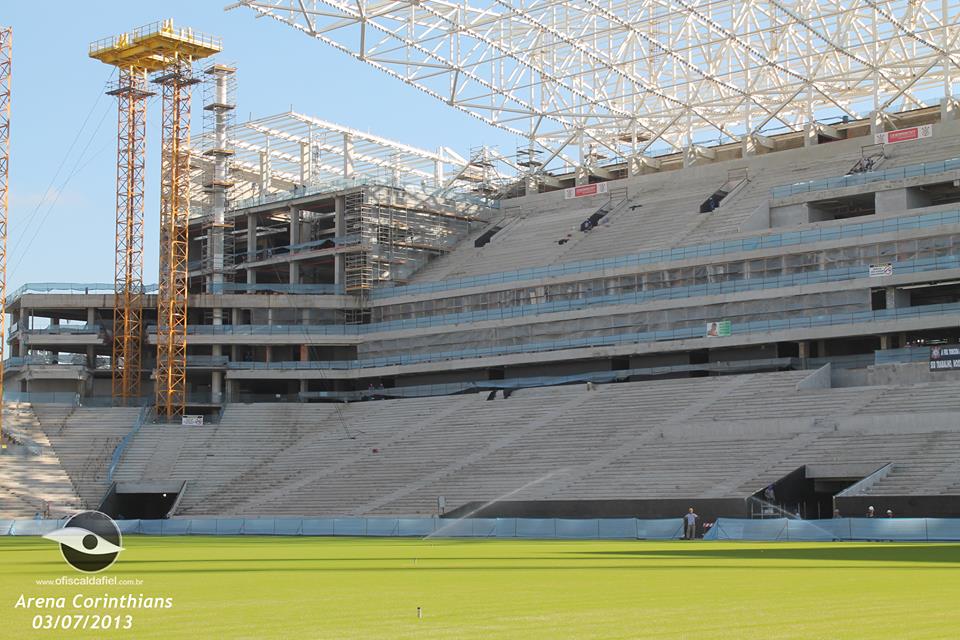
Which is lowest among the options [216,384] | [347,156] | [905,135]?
[216,384]

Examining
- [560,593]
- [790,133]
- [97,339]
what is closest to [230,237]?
[97,339]

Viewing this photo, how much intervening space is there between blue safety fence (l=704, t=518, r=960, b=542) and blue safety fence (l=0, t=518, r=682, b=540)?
3.23 meters

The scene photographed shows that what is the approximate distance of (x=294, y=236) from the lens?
99750mm

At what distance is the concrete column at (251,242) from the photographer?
101 meters

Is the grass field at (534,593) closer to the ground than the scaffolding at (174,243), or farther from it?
closer to the ground

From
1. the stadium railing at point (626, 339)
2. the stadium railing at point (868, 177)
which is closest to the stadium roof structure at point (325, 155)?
the stadium railing at point (626, 339)

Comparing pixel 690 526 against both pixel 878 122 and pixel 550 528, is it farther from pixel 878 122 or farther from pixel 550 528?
pixel 878 122

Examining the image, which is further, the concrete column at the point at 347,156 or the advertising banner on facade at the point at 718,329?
the concrete column at the point at 347,156

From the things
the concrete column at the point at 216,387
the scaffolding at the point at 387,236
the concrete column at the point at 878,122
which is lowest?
the concrete column at the point at 216,387

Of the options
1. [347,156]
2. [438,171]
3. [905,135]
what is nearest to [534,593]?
[905,135]

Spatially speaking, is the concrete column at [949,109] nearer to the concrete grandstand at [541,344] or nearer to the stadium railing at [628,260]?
the concrete grandstand at [541,344]

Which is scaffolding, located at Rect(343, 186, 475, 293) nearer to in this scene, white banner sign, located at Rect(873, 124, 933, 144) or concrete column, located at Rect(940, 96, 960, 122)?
white banner sign, located at Rect(873, 124, 933, 144)

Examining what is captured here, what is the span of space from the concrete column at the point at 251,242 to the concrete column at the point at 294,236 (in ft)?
10.6

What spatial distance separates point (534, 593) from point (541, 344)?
63.5 m
